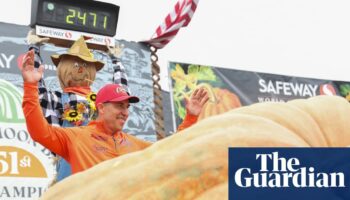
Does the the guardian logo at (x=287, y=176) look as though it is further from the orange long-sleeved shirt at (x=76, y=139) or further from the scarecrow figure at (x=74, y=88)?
the scarecrow figure at (x=74, y=88)

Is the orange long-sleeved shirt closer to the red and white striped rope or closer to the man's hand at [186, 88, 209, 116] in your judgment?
the man's hand at [186, 88, 209, 116]

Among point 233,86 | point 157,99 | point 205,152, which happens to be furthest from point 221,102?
point 205,152

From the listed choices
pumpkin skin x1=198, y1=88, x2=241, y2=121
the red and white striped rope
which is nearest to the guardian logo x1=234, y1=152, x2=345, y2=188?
the red and white striped rope

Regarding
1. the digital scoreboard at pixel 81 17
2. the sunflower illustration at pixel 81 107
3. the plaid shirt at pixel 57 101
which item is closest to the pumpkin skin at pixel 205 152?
the plaid shirt at pixel 57 101

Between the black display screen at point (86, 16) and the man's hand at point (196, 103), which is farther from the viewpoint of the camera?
the black display screen at point (86, 16)

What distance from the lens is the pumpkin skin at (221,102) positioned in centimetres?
743

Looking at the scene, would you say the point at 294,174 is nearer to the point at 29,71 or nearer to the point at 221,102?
the point at 29,71

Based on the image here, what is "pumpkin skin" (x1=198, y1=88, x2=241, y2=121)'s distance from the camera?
24.4 feet

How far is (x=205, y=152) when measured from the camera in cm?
234

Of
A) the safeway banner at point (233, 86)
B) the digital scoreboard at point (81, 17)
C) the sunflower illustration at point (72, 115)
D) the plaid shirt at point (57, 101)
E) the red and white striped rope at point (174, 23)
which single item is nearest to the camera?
the plaid shirt at point (57, 101)

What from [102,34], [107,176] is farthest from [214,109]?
[107,176]

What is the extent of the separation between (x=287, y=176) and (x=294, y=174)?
0.03 meters

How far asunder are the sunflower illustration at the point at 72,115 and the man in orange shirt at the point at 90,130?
33 centimetres

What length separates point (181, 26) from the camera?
5.52 metres
